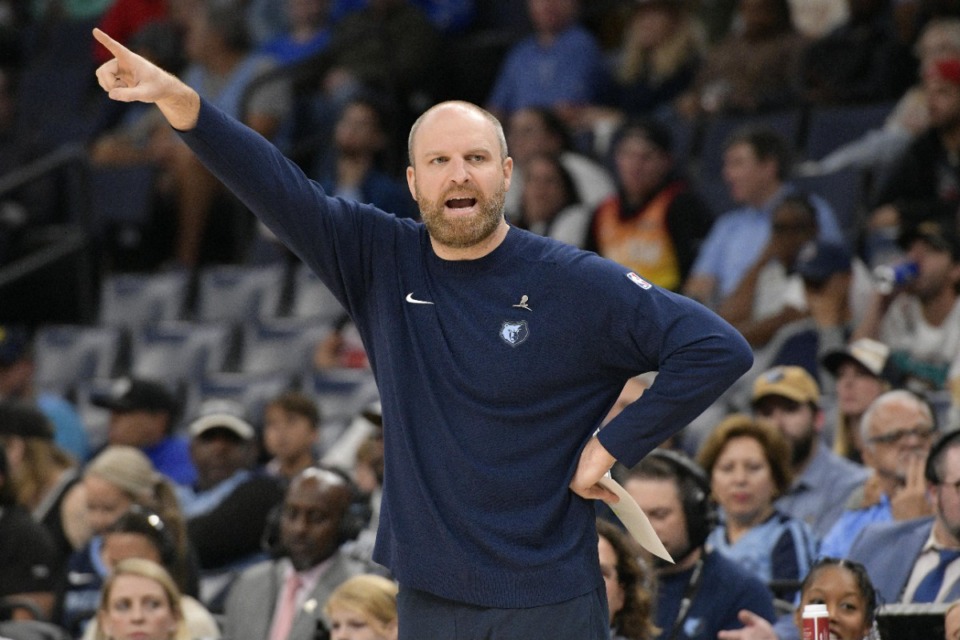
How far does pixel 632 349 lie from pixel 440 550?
1.80ft

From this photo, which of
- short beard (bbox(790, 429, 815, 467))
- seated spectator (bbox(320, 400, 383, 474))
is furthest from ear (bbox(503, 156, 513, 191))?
seated spectator (bbox(320, 400, 383, 474))

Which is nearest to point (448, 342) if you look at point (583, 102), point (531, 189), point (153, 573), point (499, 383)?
point (499, 383)

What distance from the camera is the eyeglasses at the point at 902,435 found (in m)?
5.88

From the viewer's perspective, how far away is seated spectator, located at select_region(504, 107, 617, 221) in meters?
9.29

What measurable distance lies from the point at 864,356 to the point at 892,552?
153 cm

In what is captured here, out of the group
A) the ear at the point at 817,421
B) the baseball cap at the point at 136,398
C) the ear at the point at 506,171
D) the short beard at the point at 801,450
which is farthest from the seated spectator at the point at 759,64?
the ear at the point at 506,171

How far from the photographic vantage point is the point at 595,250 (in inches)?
358

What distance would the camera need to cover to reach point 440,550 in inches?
136

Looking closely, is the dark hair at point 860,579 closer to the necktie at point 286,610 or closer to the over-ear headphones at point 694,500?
the over-ear headphones at point 694,500

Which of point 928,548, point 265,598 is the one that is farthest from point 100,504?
point 928,548

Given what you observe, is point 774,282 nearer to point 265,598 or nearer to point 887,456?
point 887,456

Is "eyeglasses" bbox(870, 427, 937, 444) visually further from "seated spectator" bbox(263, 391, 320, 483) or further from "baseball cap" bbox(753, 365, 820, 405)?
"seated spectator" bbox(263, 391, 320, 483)

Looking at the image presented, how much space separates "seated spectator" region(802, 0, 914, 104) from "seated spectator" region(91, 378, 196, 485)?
3.69 metres

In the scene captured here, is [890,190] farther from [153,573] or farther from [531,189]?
[153,573]
